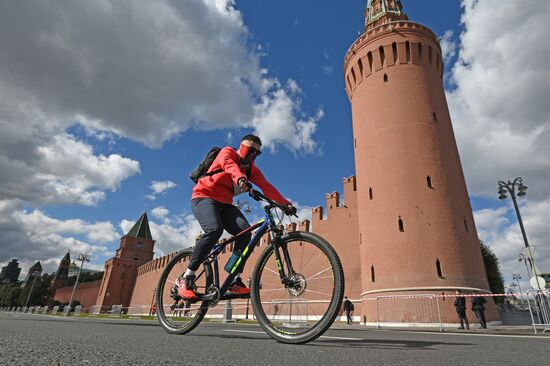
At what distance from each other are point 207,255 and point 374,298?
1628cm

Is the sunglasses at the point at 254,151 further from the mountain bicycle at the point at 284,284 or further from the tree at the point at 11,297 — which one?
the tree at the point at 11,297

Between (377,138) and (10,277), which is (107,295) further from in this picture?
Result: (10,277)

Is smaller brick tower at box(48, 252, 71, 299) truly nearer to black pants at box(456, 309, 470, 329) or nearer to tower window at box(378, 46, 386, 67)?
tower window at box(378, 46, 386, 67)

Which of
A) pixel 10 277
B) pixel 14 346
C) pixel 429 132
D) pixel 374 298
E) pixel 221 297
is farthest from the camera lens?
pixel 10 277

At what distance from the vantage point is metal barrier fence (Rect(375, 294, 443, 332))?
15344 millimetres

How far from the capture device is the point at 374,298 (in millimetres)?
17703

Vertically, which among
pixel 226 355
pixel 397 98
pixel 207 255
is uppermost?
pixel 397 98

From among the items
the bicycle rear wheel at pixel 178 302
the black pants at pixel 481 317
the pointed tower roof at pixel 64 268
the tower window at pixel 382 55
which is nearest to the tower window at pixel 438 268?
the black pants at pixel 481 317

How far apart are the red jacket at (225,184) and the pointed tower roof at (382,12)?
29.3 m

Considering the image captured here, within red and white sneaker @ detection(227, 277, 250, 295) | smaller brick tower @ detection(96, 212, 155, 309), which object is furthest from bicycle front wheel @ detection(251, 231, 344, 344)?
smaller brick tower @ detection(96, 212, 155, 309)

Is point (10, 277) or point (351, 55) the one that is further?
point (10, 277)

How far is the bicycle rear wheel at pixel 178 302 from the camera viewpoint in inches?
143

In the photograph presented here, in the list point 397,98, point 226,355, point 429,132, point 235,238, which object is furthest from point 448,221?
point 226,355

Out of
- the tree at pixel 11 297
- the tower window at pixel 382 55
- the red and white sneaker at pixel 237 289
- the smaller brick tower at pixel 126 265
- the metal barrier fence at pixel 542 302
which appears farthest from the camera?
the tree at pixel 11 297
